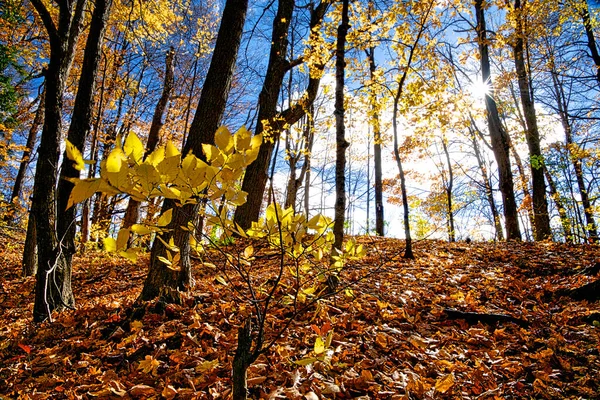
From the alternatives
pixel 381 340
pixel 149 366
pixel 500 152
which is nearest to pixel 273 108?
pixel 500 152

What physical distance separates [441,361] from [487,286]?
1.98m

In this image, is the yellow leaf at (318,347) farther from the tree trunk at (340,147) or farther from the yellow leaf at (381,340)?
the tree trunk at (340,147)

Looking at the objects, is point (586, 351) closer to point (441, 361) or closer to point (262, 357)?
point (441, 361)

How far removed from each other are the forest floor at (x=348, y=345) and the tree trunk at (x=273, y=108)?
314 cm

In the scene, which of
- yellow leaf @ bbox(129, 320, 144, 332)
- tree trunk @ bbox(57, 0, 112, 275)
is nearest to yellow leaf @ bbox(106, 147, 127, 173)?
yellow leaf @ bbox(129, 320, 144, 332)

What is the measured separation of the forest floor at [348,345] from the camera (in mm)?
1857

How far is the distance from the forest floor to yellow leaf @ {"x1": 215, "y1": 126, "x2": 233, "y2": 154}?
581 mm

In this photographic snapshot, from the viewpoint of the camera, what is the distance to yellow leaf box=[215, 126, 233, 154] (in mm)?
840

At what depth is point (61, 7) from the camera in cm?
312

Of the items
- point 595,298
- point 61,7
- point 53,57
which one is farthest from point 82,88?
point 595,298

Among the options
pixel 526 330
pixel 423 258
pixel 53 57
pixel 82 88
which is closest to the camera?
pixel 526 330

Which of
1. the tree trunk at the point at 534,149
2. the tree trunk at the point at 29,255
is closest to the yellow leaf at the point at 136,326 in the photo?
the tree trunk at the point at 29,255

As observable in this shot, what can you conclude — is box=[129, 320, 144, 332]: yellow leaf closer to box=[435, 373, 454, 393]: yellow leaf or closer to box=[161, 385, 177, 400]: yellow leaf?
box=[161, 385, 177, 400]: yellow leaf

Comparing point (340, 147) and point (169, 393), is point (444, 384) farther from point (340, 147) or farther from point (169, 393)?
point (340, 147)
